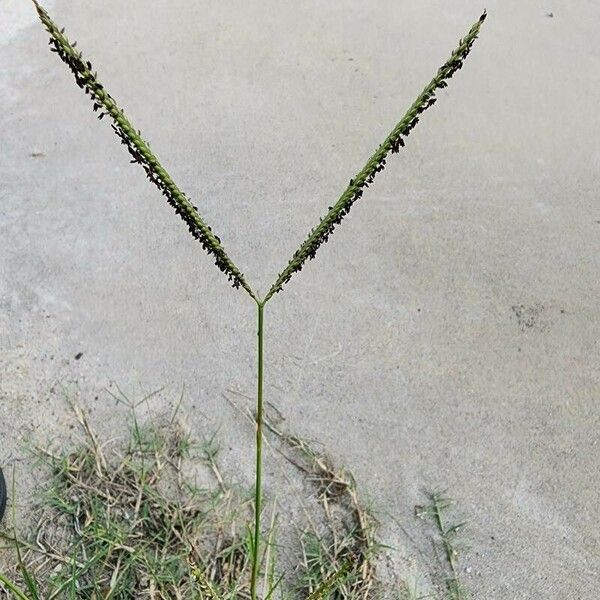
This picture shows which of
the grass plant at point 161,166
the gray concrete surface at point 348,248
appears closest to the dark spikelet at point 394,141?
the grass plant at point 161,166

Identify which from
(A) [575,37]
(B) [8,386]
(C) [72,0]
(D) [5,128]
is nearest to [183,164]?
(D) [5,128]

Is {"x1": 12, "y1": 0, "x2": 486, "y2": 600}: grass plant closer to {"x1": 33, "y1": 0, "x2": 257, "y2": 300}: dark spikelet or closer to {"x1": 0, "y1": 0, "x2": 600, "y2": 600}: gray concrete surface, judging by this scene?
{"x1": 33, "y1": 0, "x2": 257, "y2": 300}: dark spikelet

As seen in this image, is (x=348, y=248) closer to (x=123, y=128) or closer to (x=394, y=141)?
(x=394, y=141)

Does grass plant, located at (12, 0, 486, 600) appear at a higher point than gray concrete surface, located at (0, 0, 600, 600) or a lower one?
higher

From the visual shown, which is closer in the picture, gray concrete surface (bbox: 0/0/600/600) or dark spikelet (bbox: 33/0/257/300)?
dark spikelet (bbox: 33/0/257/300)

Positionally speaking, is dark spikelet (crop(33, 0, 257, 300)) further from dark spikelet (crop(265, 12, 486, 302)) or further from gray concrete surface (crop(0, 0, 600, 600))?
gray concrete surface (crop(0, 0, 600, 600))

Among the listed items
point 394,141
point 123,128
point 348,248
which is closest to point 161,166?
point 123,128

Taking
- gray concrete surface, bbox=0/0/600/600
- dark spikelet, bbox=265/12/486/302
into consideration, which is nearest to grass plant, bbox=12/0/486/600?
dark spikelet, bbox=265/12/486/302

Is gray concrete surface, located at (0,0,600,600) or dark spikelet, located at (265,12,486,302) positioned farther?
gray concrete surface, located at (0,0,600,600)
